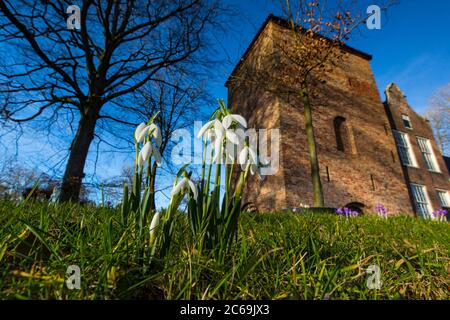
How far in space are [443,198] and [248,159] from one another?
65.4ft

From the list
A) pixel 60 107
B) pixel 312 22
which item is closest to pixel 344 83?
pixel 312 22

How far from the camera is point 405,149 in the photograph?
1584 cm

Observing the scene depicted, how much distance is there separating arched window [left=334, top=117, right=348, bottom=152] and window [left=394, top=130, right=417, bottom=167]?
18.8 ft

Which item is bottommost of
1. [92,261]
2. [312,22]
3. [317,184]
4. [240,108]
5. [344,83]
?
[92,261]

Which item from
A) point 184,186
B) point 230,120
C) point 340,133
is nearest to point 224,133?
point 230,120

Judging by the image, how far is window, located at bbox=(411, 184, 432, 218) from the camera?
1408 centimetres

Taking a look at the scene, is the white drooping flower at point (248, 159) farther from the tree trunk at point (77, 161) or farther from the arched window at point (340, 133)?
the arched window at point (340, 133)

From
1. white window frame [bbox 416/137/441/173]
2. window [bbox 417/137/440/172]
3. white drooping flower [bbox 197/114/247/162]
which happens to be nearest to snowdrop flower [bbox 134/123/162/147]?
white drooping flower [bbox 197/114/247/162]

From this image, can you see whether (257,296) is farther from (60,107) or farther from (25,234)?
(60,107)

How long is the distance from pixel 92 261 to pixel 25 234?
36cm

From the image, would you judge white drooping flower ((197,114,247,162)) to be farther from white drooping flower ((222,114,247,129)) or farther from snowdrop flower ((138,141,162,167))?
snowdrop flower ((138,141,162,167))

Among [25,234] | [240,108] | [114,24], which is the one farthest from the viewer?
[240,108]

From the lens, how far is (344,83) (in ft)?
42.9
